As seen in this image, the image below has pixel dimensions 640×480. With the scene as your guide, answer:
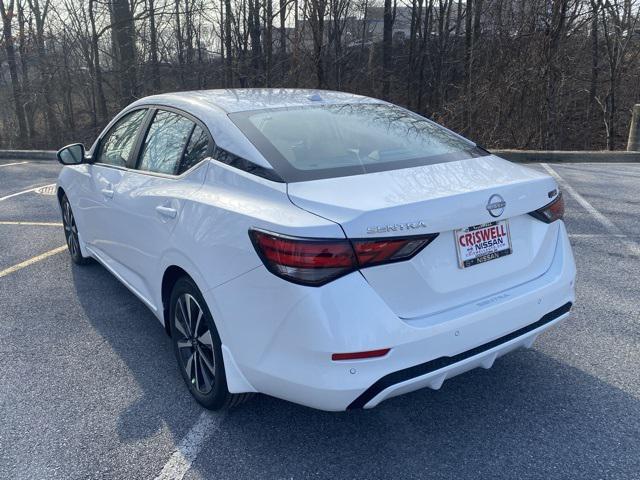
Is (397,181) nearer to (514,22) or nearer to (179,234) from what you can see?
(179,234)

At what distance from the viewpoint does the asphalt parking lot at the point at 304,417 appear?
2498 millimetres

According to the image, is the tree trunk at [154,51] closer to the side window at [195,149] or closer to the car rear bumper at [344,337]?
the side window at [195,149]

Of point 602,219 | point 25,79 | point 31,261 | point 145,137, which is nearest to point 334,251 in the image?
point 145,137

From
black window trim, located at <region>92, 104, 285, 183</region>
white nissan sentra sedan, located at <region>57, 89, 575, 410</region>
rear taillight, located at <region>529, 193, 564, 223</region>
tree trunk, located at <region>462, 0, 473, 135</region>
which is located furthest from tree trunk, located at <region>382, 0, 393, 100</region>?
rear taillight, located at <region>529, 193, 564, 223</region>

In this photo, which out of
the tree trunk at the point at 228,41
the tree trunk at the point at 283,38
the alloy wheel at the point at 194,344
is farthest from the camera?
the tree trunk at the point at 228,41

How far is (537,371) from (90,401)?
248 centimetres

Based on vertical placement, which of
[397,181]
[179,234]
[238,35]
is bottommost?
[179,234]

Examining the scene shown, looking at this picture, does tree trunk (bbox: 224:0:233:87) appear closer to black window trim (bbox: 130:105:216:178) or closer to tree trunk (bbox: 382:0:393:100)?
tree trunk (bbox: 382:0:393:100)

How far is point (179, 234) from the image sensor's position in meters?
2.84

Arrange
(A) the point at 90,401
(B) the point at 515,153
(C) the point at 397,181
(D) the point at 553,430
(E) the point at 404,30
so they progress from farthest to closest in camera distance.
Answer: (E) the point at 404,30
(B) the point at 515,153
(A) the point at 90,401
(D) the point at 553,430
(C) the point at 397,181

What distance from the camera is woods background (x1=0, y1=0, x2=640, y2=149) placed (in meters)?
13.8

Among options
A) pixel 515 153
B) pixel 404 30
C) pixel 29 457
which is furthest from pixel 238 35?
pixel 29 457

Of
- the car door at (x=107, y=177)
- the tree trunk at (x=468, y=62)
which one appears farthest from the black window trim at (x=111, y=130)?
the tree trunk at (x=468, y=62)

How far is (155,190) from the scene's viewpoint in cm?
320
